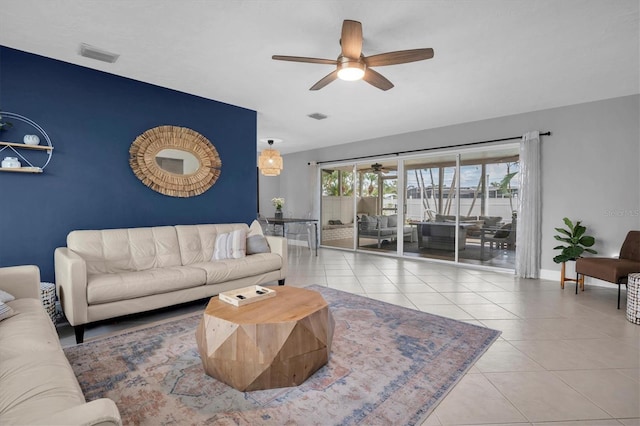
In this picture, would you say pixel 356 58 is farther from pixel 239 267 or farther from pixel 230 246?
pixel 230 246

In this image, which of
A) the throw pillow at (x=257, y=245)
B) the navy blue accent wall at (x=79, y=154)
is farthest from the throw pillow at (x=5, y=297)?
the throw pillow at (x=257, y=245)

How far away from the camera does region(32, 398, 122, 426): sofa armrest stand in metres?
0.86

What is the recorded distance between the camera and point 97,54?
3.06 metres

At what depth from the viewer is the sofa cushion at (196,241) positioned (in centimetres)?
371

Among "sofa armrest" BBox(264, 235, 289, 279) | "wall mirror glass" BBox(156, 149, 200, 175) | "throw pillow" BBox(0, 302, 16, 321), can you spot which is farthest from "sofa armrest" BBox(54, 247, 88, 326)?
"sofa armrest" BBox(264, 235, 289, 279)

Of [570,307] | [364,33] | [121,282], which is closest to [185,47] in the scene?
[364,33]

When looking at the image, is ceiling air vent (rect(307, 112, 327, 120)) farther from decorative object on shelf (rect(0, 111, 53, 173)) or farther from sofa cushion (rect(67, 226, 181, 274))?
decorative object on shelf (rect(0, 111, 53, 173))

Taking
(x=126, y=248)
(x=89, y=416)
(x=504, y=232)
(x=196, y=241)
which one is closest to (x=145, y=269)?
(x=126, y=248)

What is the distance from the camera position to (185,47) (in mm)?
2924

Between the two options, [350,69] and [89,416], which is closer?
[89,416]

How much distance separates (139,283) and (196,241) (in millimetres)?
1071

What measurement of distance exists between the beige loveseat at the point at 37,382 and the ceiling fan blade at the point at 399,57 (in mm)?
2652

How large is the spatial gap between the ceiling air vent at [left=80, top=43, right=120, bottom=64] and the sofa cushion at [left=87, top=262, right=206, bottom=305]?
6.96ft

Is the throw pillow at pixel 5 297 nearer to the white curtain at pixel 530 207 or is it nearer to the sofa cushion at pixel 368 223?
the white curtain at pixel 530 207
